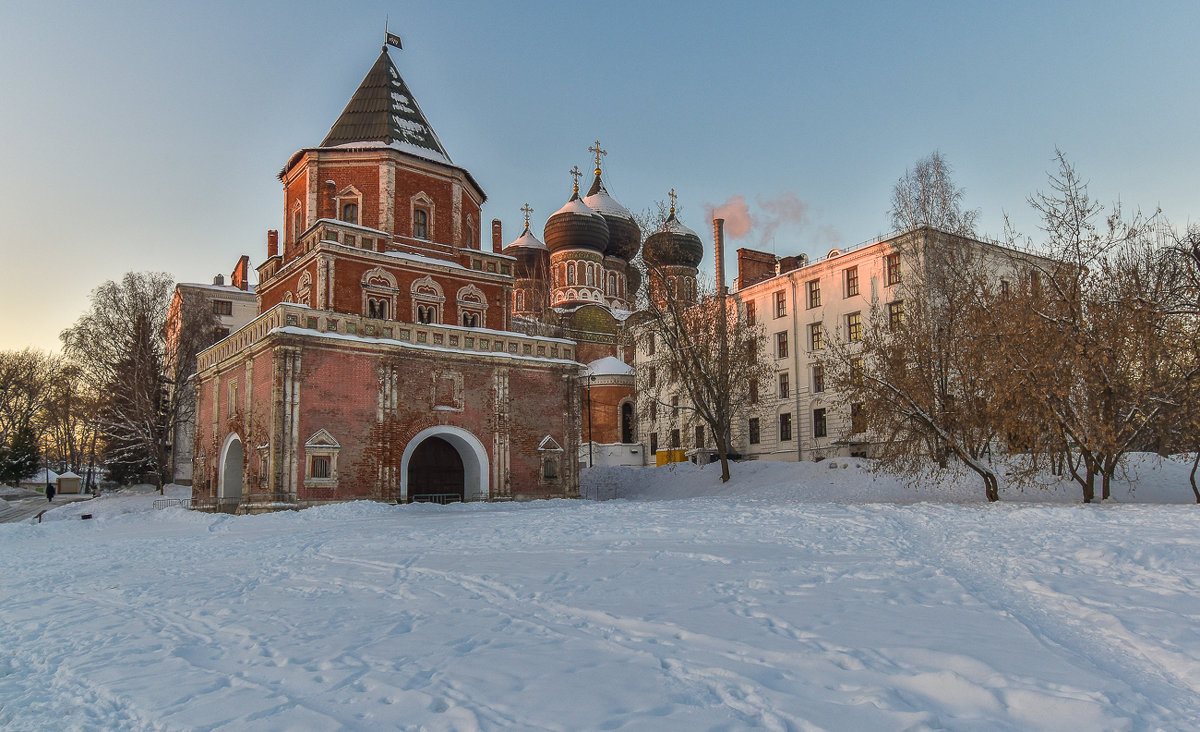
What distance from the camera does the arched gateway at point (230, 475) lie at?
1024 inches

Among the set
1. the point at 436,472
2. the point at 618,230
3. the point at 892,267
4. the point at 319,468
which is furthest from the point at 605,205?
the point at 319,468

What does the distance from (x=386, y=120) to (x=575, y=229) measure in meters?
19.3

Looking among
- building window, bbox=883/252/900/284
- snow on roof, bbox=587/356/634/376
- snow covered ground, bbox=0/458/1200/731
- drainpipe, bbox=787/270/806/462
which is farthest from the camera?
snow on roof, bbox=587/356/634/376

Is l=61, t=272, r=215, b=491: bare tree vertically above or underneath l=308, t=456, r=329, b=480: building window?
above

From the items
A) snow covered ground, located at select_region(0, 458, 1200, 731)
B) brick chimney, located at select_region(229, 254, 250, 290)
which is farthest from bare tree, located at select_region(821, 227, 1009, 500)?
brick chimney, located at select_region(229, 254, 250, 290)

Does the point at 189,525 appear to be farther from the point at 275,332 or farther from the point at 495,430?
the point at 495,430

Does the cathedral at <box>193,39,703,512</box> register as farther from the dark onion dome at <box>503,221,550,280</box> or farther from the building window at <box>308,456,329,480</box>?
the dark onion dome at <box>503,221,550,280</box>

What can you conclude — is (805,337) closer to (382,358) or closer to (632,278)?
(632,278)

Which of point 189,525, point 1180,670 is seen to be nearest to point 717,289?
point 189,525

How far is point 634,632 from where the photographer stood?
21.1ft

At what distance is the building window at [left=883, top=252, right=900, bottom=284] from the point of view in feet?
105

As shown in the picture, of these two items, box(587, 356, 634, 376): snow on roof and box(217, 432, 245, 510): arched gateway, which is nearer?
box(217, 432, 245, 510): arched gateway

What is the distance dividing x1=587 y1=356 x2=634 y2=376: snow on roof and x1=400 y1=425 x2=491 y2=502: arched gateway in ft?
50.7

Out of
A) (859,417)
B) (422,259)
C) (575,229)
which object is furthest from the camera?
(575,229)
